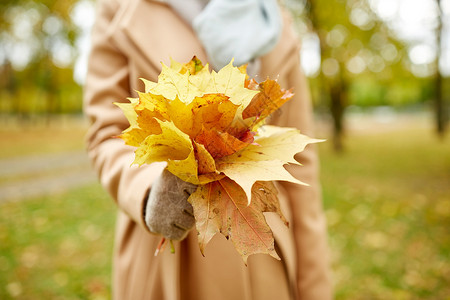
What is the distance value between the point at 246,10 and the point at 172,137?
80 centimetres

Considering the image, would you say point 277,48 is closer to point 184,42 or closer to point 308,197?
point 184,42

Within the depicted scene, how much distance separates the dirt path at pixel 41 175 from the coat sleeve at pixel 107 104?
21.1 ft

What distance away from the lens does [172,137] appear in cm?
72

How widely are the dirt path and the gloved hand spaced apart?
271 inches

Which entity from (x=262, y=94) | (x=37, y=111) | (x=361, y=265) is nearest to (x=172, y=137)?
(x=262, y=94)

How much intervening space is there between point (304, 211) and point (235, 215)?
0.82 meters

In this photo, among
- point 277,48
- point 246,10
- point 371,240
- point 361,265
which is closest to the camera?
point 246,10

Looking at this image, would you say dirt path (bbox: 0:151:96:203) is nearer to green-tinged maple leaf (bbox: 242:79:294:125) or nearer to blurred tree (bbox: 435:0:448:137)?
green-tinged maple leaf (bbox: 242:79:294:125)

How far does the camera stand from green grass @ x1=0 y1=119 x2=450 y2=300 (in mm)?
3586

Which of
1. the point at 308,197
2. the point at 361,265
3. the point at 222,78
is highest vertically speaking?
the point at 222,78

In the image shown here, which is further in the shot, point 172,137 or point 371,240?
point 371,240

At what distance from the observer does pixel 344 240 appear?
4.64m

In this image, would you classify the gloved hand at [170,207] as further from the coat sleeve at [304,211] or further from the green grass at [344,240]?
the green grass at [344,240]

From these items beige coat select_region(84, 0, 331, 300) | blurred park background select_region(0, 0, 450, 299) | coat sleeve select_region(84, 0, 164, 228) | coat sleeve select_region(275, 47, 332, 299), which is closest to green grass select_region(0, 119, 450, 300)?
blurred park background select_region(0, 0, 450, 299)
